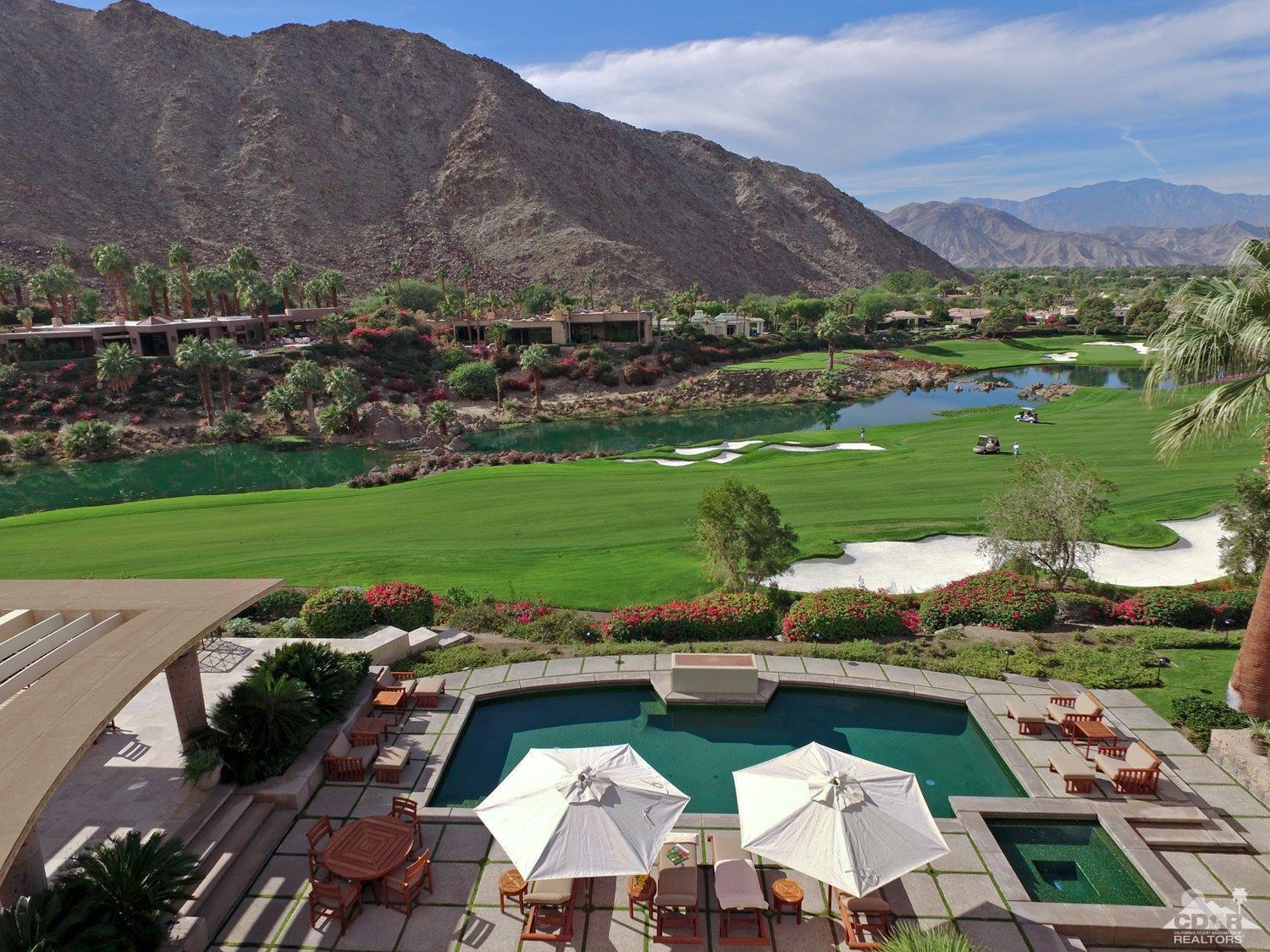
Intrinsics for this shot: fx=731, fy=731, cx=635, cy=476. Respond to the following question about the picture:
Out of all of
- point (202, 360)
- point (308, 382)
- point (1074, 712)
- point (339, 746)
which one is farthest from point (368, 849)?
point (202, 360)

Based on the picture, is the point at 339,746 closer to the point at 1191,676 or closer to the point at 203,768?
the point at 203,768

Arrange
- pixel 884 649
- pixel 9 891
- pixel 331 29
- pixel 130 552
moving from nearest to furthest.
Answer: pixel 9 891
pixel 884 649
pixel 130 552
pixel 331 29

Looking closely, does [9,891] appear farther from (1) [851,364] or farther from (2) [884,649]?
(1) [851,364]

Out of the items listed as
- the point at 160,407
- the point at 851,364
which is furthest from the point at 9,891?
the point at 851,364

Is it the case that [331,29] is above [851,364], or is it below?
above

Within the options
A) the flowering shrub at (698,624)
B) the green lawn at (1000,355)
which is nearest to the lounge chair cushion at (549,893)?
the flowering shrub at (698,624)

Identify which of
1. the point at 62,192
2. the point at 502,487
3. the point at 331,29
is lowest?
the point at 502,487
